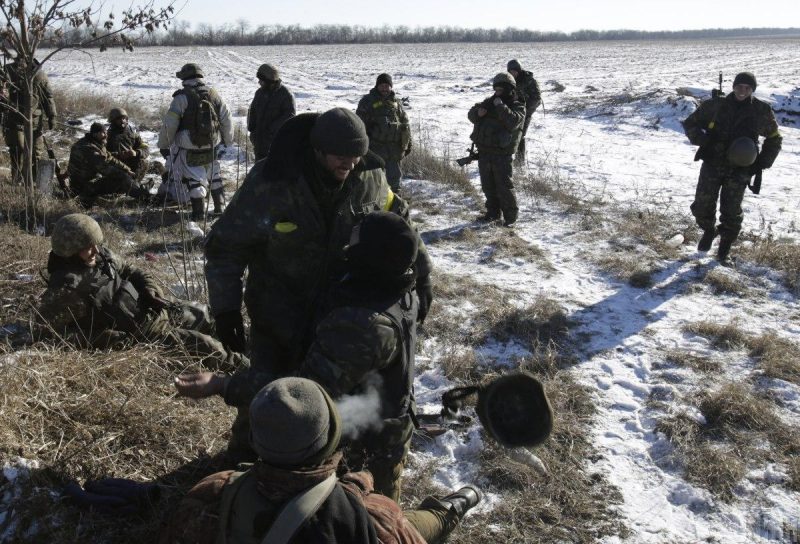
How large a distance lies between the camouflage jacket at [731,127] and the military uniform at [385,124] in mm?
3174

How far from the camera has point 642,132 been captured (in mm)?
14633

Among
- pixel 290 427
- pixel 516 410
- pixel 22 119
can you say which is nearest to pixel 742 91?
pixel 516 410

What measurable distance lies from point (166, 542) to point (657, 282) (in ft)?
17.3

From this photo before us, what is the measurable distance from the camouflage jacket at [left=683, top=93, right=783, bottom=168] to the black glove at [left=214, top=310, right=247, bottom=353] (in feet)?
16.5

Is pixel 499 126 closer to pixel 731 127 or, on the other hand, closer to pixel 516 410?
pixel 731 127

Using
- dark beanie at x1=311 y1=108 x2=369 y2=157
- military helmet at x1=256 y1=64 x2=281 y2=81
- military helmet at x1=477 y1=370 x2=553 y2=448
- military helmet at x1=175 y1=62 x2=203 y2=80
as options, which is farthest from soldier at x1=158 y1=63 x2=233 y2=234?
military helmet at x1=477 y1=370 x2=553 y2=448

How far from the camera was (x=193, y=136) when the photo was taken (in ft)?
22.7

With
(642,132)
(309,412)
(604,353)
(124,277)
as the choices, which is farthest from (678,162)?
(309,412)

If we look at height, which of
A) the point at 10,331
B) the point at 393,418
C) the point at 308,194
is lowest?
the point at 10,331

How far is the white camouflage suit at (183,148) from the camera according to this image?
678cm

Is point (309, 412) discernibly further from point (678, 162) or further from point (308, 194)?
point (678, 162)

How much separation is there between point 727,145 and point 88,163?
6.90m

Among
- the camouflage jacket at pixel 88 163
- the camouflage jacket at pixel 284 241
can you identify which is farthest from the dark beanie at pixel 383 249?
the camouflage jacket at pixel 88 163

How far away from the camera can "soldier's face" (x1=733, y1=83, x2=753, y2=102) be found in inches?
228
